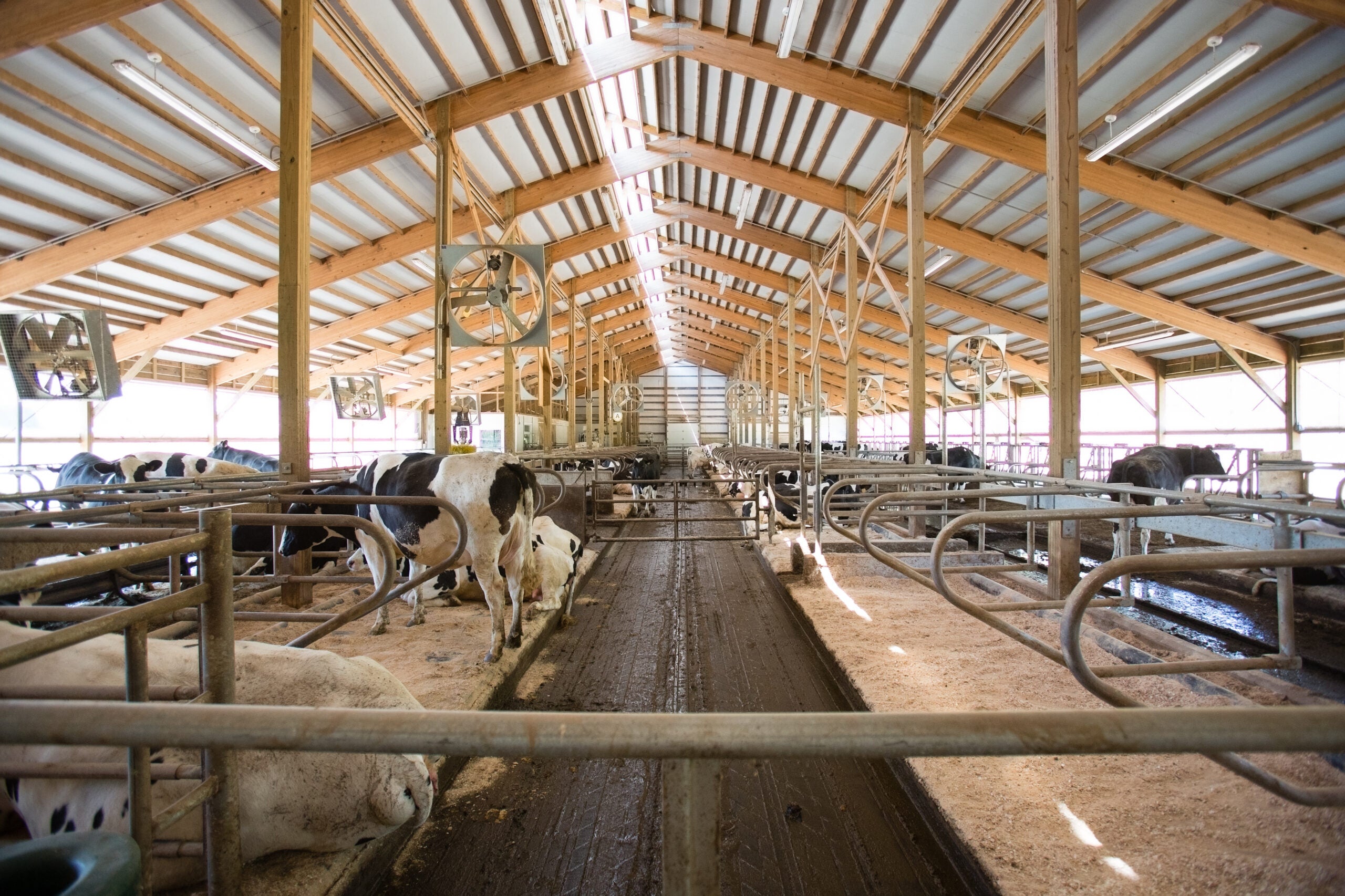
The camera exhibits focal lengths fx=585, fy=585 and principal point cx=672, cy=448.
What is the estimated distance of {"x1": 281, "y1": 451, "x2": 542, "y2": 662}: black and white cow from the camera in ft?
13.7

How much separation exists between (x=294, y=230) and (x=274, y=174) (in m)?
4.43

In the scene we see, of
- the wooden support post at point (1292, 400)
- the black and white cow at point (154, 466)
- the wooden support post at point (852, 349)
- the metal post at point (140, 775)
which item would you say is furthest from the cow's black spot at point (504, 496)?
the wooden support post at point (1292, 400)

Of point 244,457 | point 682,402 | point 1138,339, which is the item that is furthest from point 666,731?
point 682,402

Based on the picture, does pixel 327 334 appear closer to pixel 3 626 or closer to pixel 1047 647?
pixel 3 626

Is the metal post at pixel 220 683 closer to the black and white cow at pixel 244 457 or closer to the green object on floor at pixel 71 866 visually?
the green object on floor at pixel 71 866

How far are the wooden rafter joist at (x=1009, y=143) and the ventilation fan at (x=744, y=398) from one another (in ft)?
41.2

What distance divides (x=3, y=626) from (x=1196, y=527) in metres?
5.10

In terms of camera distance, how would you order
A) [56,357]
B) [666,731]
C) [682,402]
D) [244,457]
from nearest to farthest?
[666,731]
[56,357]
[244,457]
[682,402]

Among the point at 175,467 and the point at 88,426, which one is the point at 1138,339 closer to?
the point at 175,467

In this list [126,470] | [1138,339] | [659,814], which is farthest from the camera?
[1138,339]

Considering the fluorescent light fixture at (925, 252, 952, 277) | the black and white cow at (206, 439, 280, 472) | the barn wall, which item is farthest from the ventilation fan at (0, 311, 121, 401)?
the barn wall

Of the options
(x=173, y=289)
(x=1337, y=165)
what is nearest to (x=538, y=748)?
(x=1337, y=165)

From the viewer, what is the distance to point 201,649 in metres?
1.54

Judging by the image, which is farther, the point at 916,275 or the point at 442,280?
the point at 916,275
